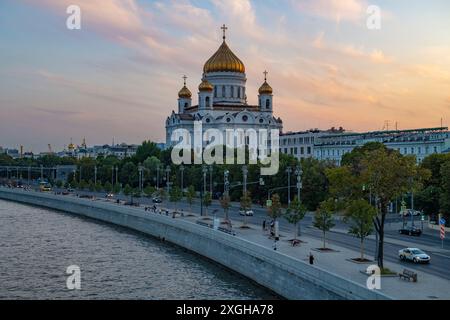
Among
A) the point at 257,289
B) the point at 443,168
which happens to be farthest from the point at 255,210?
the point at 257,289

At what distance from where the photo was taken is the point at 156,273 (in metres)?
34.9

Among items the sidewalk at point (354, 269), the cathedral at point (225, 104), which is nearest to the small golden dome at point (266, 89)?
the cathedral at point (225, 104)

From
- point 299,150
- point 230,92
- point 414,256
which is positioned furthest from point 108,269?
point 299,150

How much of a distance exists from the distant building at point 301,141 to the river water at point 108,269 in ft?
187

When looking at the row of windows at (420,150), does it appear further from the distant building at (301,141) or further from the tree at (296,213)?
the tree at (296,213)

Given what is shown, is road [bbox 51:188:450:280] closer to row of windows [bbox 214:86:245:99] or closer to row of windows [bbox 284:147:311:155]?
row of windows [bbox 284:147:311:155]

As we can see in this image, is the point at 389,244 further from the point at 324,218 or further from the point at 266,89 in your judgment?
Result: the point at 266,89

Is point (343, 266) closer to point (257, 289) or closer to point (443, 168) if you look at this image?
point (257, 289)

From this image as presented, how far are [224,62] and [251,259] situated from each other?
8168cm

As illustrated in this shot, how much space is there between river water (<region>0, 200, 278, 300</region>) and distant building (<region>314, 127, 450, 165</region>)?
113 ft

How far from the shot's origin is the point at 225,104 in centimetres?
11069

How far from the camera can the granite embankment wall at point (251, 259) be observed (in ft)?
74.0

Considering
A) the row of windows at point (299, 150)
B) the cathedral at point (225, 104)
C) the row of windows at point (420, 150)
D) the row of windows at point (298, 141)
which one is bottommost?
the row of windows at point (420, 150)
